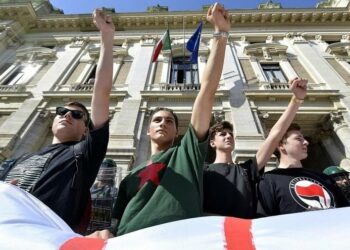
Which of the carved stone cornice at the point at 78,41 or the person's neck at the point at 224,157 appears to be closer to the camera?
the person's neck at the point at 224,157

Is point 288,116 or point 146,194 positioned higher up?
point 288,116

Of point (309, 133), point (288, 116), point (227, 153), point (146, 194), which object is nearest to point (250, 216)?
point (227, 153)

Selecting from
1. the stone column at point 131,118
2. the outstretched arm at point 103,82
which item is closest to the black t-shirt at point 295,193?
the outstretched arm at point 103,82

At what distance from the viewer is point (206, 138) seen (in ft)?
7.18

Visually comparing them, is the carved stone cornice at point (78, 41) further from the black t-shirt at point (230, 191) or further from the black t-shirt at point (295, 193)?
the black t-shirt at point (295, 193)

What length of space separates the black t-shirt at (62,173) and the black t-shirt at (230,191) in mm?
1134

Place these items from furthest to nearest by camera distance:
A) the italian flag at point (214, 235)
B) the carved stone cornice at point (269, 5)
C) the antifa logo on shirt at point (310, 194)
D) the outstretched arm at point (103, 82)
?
the carved stone cornice at point (269, 5) < the antifa logo on shirt at point (310, 194) < the outstretched arm at point (103, 82) < the italian flag at point (214, 235)

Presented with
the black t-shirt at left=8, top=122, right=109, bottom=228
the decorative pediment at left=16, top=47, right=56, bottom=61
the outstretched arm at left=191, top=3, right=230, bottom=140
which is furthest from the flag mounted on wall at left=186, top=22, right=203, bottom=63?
the black t-shirt at left=8, top=122, right=109, bottom=228

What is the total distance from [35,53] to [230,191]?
50.6 ft

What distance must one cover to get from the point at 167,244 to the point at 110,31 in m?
2.40

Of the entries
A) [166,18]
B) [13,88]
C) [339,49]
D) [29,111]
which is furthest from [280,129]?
[166,18]

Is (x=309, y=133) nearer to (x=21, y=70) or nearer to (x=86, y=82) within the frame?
(x=86, y=82)

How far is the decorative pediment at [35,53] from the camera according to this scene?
14531 mm

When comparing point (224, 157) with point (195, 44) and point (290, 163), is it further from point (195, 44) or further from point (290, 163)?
point (195, 44)
